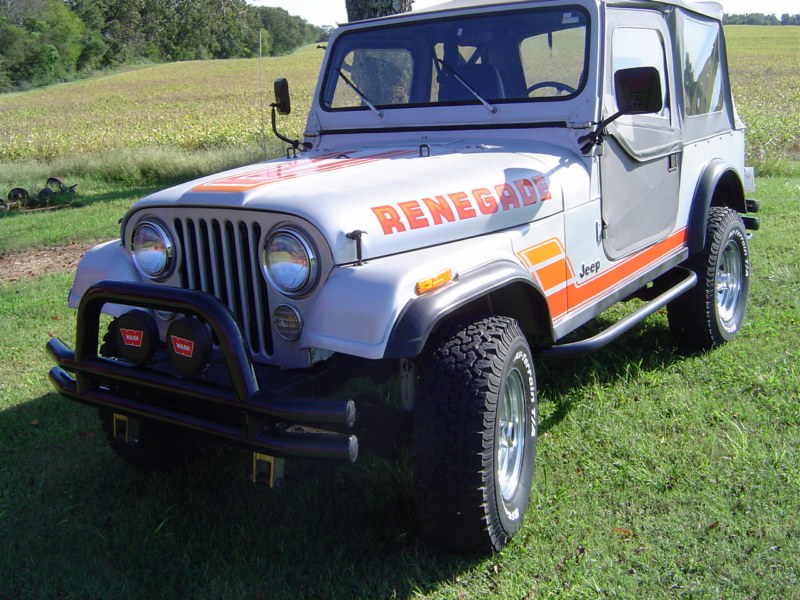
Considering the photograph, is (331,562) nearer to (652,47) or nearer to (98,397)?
(98,397)

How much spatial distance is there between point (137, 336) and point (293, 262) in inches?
23.3

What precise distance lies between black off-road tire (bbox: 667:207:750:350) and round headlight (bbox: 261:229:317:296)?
2794 mm

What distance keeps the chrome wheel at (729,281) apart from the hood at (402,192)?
187 centimetres

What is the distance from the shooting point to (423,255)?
2.72 meters

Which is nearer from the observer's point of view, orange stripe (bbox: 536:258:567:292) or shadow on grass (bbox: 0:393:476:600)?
shadow on grass (bbox: 0:393:476:600)

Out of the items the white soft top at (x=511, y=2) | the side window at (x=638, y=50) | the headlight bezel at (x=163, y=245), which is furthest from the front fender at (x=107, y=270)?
the side window at (x=638, y=50)

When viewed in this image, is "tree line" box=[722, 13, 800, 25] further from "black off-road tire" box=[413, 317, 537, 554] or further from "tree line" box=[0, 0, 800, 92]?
"black off-road tire" box=[413, 317, 537, 554]

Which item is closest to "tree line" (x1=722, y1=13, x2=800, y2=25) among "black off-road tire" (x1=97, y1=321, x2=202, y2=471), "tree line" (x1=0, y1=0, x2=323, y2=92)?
"tree line" (x1=0, y1=0, x2=323, y2=92)

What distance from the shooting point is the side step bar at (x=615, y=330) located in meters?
3.30

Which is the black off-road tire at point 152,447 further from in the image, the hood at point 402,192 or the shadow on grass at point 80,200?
the shadow on grass at point 80,200

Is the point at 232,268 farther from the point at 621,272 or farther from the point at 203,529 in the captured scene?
the point at 621,272

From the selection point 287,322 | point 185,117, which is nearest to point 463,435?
point 287,322

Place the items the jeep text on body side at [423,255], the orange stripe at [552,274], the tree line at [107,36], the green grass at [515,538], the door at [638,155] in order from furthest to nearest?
1. the tree line at [107,36]
2. the door at [638,155]
3. the orange stripe at [552,274]
4. the green grass at [515,538]
5. the jeep text on body side at [423,255]

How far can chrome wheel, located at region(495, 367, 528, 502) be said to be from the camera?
2984mm
